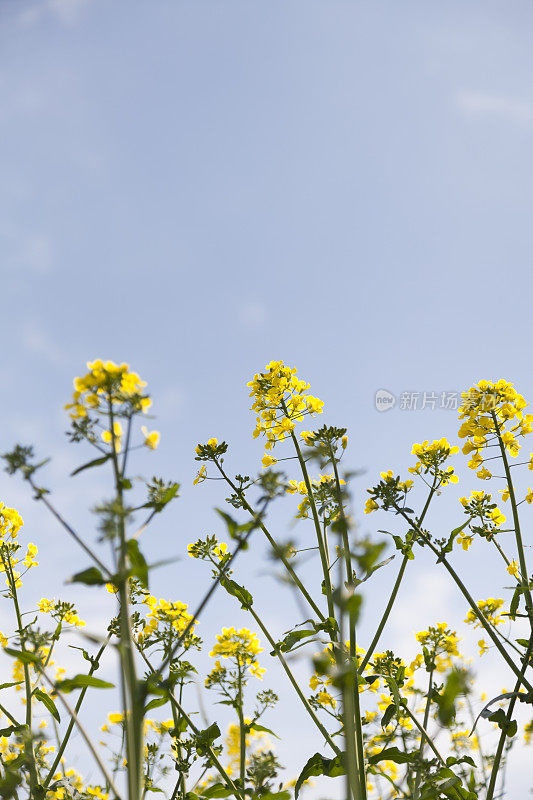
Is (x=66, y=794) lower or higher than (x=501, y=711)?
lower

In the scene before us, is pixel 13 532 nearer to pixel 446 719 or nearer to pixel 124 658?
pixel 124 658

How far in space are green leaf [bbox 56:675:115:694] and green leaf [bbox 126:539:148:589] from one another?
0.25 metres

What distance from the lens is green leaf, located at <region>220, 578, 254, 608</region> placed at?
319 centimetres

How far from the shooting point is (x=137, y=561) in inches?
64.2

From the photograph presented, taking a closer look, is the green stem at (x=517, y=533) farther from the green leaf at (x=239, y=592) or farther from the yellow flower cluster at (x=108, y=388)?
the yellow flower cluster at (x=108, y=388)

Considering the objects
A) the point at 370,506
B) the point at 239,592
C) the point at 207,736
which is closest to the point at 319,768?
the point at 207,736

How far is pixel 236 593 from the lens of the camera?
10.5ft

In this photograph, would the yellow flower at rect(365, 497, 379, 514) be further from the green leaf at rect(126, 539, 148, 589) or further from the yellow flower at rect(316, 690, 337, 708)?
the green leaf at rect(126, 539, 148, 589)

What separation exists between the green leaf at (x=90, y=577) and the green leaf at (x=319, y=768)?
→ 159 centimetres

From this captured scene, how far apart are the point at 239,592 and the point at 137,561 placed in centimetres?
167

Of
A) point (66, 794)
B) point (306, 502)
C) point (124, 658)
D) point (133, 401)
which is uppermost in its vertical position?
point (306, 502)

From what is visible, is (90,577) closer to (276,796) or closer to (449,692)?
(449,692)

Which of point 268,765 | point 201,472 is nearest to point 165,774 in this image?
point 201,472

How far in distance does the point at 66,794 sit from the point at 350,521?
180 centimetres
